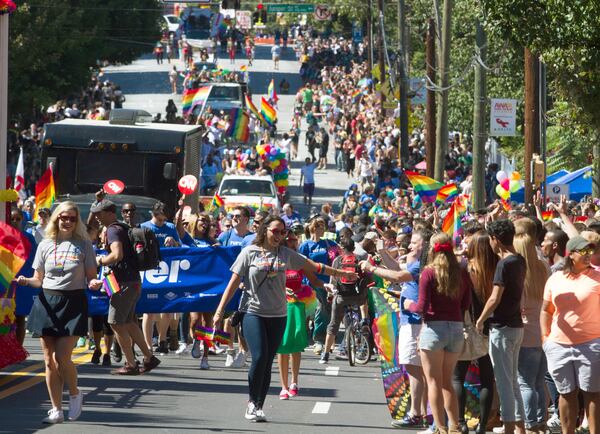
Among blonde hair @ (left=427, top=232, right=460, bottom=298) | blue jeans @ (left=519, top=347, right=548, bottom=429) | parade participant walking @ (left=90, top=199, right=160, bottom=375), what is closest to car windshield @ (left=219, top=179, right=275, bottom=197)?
parade participant walking @ (left=90, top=199, right=160, bottom=375)

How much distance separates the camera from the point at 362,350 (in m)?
17.8

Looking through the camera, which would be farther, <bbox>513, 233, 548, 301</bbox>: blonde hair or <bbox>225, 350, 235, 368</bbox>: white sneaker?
<bbox>225, 350, 235, 368</bbox>: white sneaker

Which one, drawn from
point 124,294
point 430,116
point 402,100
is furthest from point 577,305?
point 402,100

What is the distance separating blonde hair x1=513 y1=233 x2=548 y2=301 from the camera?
1137 cm

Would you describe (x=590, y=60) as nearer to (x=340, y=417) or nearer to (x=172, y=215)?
(x=340, y=417)

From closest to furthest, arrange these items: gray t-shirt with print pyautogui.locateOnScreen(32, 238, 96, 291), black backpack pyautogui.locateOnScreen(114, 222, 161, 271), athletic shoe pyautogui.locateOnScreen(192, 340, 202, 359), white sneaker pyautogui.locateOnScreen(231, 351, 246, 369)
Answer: gray t-shirt with print pyautogui.locateOnScreen(32, 238, 96, 291) < black backpack pyautogui.locateOnScreen(114, 222, 161, 271) < white sneaker pyautogui.locateOnScreen(231, 351, 246, 369) < athletic shoe pyautogui.locateOnScreen(192, 340, 202, 359)

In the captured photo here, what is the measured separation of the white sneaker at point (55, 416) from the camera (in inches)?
472

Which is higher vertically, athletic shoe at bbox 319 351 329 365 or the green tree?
the green tree

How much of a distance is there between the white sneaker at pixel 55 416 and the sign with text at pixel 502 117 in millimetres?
17827

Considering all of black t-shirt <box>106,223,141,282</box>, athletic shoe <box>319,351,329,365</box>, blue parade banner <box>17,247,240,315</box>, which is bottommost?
athletic shoe <box>319,351,329,365</box>

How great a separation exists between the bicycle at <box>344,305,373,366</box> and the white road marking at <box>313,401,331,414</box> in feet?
12.3

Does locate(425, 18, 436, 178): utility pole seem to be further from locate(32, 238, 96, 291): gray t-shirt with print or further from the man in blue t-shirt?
locate(32, 238, 96, 291): gray t-shirt with print

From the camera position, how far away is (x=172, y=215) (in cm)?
2314

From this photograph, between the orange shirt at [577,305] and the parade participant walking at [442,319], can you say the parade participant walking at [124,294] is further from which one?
the orange shirt at [577,305]
